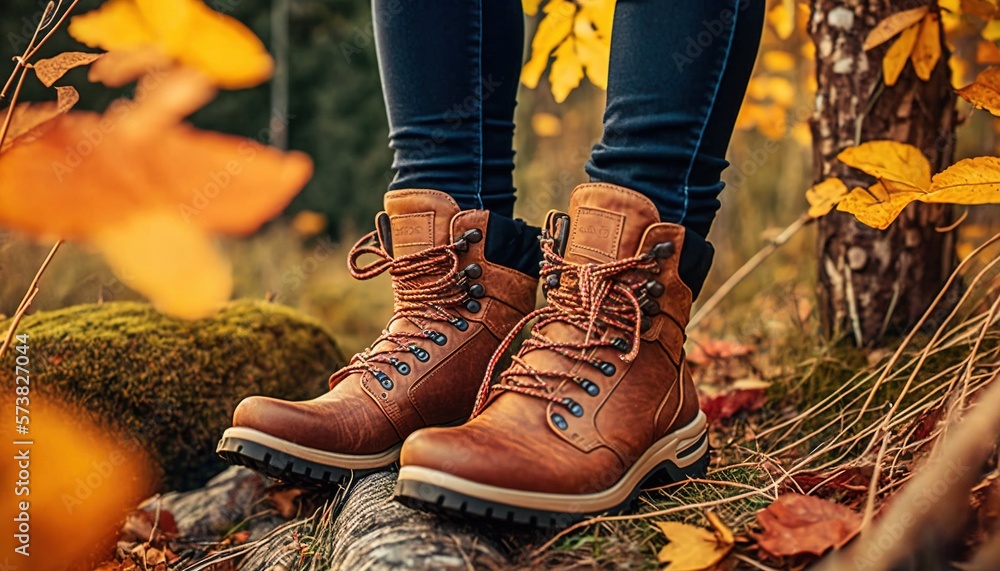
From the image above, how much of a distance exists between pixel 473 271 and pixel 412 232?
0.13 metres

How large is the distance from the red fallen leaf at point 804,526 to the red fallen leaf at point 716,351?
1.15 m

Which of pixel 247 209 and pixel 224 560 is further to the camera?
pixel 247 209

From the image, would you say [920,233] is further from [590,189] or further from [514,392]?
[514,392]

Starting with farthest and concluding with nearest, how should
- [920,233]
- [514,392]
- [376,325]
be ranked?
[376,325] → [920,233] → [514,392]

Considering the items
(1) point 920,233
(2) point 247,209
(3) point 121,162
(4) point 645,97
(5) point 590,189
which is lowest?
(2) point 247,209

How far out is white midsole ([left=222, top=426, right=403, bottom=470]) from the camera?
1.15m

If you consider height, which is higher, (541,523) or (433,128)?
(433,128)

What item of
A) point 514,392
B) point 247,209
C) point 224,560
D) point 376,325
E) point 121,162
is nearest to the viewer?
point 514,392

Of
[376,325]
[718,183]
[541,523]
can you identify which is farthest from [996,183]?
[376,325]

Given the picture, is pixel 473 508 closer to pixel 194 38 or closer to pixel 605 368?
pixel 605 368

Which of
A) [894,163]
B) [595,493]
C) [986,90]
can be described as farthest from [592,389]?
[986,90]

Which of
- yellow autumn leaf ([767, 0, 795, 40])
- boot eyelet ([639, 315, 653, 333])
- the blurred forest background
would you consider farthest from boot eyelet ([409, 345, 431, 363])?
yellow autumn leaf ([767, 0, 795, 40])

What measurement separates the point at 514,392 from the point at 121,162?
955 centimetres

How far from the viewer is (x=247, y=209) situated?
10977 millimetres
